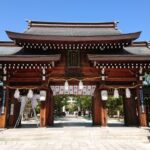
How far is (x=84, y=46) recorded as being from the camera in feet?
55.7

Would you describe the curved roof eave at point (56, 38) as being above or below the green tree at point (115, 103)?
above

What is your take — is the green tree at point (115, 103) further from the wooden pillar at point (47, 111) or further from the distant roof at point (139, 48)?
the wooden pillar at point (47, 111)

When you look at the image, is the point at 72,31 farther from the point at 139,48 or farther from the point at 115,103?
the point at 115,103

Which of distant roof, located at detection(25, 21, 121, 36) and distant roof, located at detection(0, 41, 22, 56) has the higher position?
distant roof, located at detection(25, 21, 121, 36)

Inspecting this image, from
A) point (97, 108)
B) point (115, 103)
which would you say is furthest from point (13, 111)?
point (115, 103)

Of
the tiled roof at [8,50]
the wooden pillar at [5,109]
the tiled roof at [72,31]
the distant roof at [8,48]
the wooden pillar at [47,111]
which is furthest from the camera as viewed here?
the tiled roof at [72,31]


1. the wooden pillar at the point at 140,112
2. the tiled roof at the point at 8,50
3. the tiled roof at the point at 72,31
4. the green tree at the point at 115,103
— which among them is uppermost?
the tiled roof at the point at 72,31

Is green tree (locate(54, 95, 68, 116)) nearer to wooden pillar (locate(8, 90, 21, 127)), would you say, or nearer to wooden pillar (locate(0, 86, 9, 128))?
wooden pillar (locate(8, 90, 21, 127))

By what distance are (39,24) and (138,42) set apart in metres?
10.0

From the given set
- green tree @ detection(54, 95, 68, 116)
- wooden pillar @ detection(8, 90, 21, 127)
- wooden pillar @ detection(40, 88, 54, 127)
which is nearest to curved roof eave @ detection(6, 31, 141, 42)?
wooden pillar @ detection(40, 88, 54, 127)

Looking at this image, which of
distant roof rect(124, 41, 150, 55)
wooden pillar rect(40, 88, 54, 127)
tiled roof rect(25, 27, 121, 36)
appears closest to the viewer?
wooden pillar rect(40, 88, 54, 127)

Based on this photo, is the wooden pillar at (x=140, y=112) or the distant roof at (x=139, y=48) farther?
the distant roof at (x=139, y=48)

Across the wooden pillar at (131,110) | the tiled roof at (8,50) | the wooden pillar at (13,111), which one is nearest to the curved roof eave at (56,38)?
the tiled roof at (8,50)

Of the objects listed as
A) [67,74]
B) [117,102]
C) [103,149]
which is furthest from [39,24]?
[117,102]
